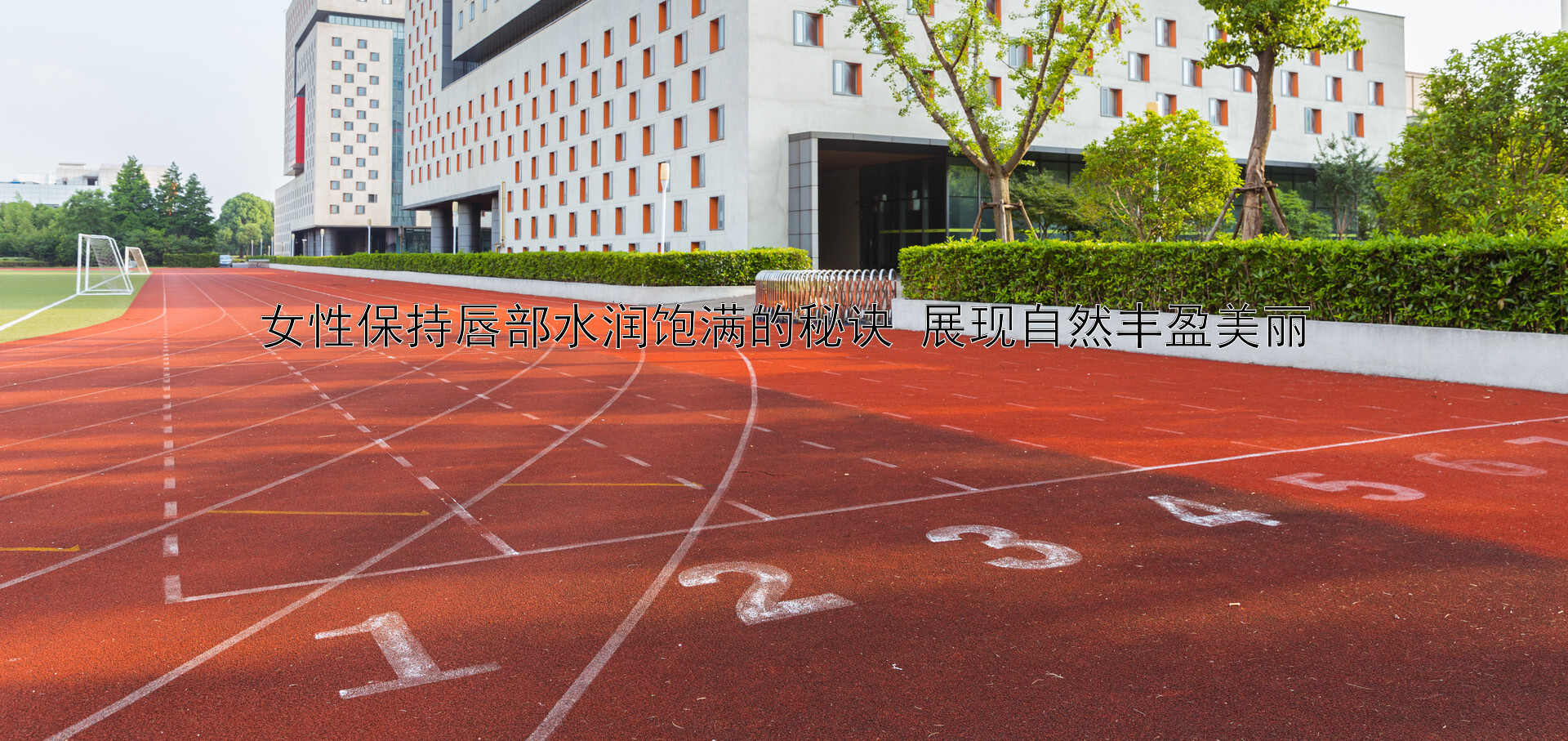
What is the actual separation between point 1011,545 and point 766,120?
35755 millimetres

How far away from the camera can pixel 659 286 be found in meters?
34.8

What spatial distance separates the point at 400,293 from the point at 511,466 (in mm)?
39826

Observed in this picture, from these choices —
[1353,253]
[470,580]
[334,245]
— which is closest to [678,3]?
[1353,253]

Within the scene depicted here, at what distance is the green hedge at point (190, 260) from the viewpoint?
12275cm

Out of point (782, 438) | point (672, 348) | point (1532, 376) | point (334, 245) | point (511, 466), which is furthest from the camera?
point (334, 245)

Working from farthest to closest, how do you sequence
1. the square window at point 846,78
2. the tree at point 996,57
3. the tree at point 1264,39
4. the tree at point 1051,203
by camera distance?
1. the tree at point 1051,203
2. the square window at point 846,78
3. the tree at point 996,57
4. the tree at point 1264,39

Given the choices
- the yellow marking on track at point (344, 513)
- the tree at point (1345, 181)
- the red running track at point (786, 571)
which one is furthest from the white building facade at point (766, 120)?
the yellow marking on track at point (344, 513)

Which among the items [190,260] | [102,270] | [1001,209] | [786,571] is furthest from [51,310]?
[190,260]

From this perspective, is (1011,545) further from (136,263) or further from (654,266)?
(136,263)

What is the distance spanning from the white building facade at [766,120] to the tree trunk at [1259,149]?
18.9 metres

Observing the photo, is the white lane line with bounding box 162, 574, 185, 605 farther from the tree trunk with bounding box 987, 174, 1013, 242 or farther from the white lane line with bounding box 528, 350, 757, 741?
the tree trunk with bounding box 987, 174, 1013, 242

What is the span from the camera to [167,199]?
436 feet

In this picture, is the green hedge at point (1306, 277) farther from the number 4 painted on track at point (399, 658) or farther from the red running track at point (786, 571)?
the number 4 painted on track at point (399, 658)

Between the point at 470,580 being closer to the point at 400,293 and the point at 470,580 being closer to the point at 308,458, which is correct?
the point at 308,458
